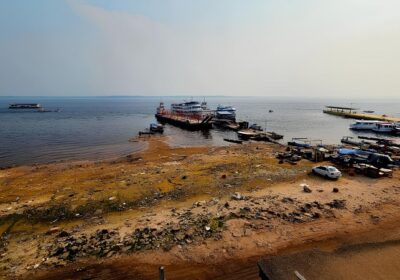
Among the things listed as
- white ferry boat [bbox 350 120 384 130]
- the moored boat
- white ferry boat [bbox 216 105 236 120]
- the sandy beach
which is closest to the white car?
the sandy beach

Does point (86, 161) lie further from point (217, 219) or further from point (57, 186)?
point (217, 219)

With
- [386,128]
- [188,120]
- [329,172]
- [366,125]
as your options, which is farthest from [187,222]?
[366,125]

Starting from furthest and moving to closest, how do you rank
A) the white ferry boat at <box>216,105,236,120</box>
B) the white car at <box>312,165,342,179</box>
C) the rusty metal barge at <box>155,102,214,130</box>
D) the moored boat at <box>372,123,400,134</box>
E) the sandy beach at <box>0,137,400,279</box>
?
1. the white ferry boat at <box>216,105,236,120</box>
2. the rusty metal barge at <box>155,102,214,130</box>
3. the moored boat at <box>372,123,400,134</box>
4. the white car at <box>312,165,342,179</box>
5. the sandy beach at <box>0,137,400,279</box>

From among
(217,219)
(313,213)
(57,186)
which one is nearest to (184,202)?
(217,219)

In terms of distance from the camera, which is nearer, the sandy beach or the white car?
the sandy beach

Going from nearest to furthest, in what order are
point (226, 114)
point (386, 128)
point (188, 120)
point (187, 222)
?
point (187, 222) < point (386, 128) < point (188, 120) < point (226, 114)

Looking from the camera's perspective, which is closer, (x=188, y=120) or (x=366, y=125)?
(x=366, y=125)

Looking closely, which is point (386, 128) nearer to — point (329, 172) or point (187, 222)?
point (329, 172)

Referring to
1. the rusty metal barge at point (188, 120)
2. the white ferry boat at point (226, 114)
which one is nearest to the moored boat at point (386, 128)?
the white ferry boat at point (226, 114)

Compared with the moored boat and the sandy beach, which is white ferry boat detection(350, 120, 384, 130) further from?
the sandy beach
